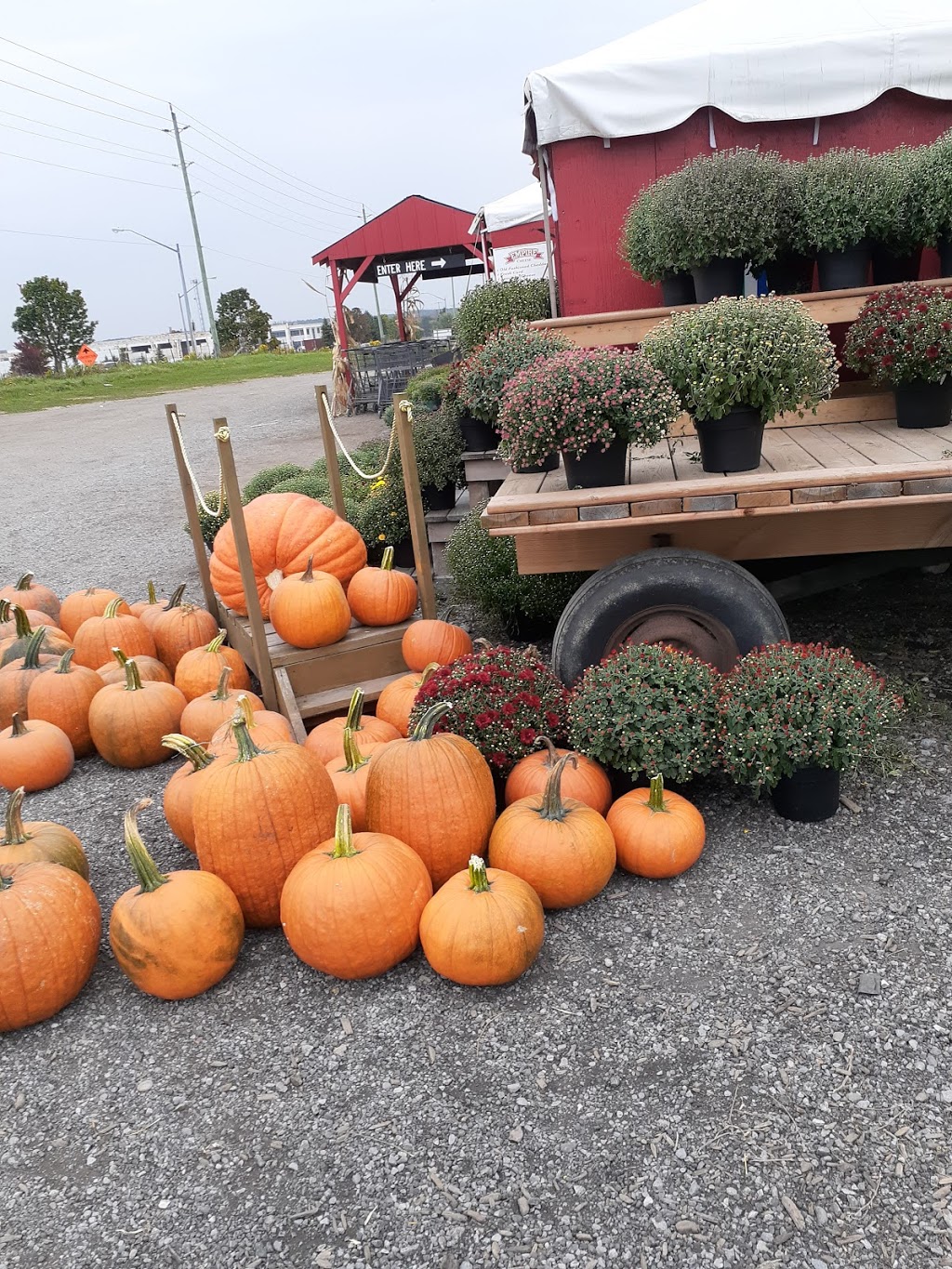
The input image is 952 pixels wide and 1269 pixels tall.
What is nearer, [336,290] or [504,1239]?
[504,1239]

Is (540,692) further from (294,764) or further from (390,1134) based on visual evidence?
(390,1134)

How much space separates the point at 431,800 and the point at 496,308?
4952mm

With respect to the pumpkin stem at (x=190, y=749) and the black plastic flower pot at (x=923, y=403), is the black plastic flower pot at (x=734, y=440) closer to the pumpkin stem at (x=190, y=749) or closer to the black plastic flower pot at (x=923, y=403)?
the black plastic flower pot at (x=923, y=403)

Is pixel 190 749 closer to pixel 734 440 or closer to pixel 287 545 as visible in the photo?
pixel 287 545

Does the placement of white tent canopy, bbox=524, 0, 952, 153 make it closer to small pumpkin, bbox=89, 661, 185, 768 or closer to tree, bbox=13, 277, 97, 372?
small pumpkin, bbox=89, 661, 185, 768

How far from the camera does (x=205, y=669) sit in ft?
14.8

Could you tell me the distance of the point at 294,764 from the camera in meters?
2.93

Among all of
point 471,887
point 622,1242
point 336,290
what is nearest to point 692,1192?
point 622,1242

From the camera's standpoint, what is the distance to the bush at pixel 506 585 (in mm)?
4931

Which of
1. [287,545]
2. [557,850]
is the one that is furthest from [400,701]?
[557,850]

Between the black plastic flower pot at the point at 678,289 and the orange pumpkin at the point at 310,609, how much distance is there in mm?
2775

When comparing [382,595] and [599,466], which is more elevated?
[599,466]

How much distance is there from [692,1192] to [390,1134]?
2.25 feet

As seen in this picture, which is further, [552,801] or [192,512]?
[192,512]
